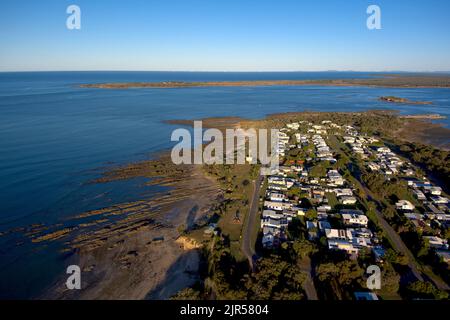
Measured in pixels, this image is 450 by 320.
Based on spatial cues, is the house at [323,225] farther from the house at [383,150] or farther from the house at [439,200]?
the house at [383,150]

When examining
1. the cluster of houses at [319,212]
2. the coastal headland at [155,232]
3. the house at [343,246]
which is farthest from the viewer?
the cluster of houses at [319,212]

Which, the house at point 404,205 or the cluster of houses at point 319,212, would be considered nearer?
the cluster of houses at point 319,212

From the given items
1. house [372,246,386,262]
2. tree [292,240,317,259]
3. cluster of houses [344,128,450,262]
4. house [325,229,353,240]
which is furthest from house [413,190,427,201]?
tree [292,240,317,259]

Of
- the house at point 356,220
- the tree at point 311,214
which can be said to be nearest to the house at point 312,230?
the tree at point 311,214

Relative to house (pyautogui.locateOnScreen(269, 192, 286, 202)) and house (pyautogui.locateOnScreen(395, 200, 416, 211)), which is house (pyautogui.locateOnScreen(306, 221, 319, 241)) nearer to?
house (pyautogui.locateOnScreen(269, 192, 286, 202))
